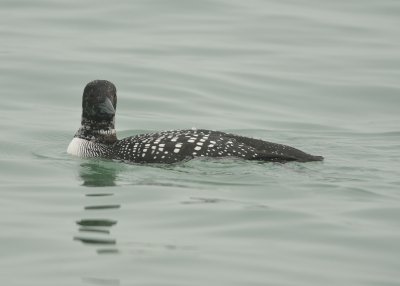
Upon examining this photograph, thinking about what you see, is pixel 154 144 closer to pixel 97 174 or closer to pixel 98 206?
pixel 97 174

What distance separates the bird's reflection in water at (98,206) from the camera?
747cm

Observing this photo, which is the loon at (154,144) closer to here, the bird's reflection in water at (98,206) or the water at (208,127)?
the water at (208,127)

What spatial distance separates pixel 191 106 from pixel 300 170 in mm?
3810

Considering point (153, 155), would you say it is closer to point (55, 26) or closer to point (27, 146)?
point (27, 146)

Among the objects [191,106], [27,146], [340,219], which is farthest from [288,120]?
[340,219]

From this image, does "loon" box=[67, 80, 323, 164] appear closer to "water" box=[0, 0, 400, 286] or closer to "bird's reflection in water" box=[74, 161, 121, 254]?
"water" box=[0, 0, 400, 286]

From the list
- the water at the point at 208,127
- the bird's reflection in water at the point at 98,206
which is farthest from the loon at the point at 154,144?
the bird's reflection in water at the point at 98,206

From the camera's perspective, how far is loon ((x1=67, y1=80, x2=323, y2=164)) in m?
9.49

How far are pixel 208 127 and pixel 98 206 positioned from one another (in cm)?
387

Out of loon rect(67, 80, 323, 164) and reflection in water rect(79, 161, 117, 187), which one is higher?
loon rect(67, 80, 323, 164)

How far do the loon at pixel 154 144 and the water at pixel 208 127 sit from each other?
0.10 metres

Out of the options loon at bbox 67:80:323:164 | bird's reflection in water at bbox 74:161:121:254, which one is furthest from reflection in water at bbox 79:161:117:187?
loon at bbox 67:80:323:164

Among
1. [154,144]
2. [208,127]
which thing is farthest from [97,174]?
[208,127]

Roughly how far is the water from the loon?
10 cm
